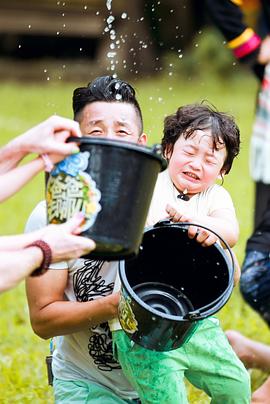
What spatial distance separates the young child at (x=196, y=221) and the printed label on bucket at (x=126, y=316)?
0.52 feet

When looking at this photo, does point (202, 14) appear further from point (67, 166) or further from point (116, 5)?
point (67, 166)

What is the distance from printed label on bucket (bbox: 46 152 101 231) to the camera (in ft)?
8.71

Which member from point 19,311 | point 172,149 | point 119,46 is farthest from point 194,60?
point 172,149

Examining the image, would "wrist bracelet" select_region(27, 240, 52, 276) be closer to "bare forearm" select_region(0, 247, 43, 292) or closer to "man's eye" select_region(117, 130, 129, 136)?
"bare forearm" select_region(0, 247, 43, 292)

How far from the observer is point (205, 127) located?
3.23 meters

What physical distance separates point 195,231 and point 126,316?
0.33m

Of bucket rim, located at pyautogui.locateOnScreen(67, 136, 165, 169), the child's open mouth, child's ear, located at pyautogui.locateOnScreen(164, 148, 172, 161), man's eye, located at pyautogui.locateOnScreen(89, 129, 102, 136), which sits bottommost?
the child's open mouth

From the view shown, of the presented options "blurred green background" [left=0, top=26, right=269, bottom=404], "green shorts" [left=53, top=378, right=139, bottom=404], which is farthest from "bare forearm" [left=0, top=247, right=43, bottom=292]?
"blurred green background" [left=0, top=26, right=269, bottom=404]

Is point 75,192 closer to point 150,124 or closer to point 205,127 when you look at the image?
point 205,127

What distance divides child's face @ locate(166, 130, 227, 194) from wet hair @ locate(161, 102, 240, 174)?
0.02m

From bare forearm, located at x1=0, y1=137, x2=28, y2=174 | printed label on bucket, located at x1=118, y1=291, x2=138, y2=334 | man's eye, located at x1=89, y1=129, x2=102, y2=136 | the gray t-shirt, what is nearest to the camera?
bare forearm, located at x1=0, y1=137, x2=28, y2=174

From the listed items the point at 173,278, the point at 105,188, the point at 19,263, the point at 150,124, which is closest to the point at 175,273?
the point at 173,278

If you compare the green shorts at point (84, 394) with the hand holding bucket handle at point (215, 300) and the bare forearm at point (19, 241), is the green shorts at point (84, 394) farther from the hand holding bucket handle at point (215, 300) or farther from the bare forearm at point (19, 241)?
the bare forearm at point (19, 241)

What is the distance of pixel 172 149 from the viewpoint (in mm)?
3293
